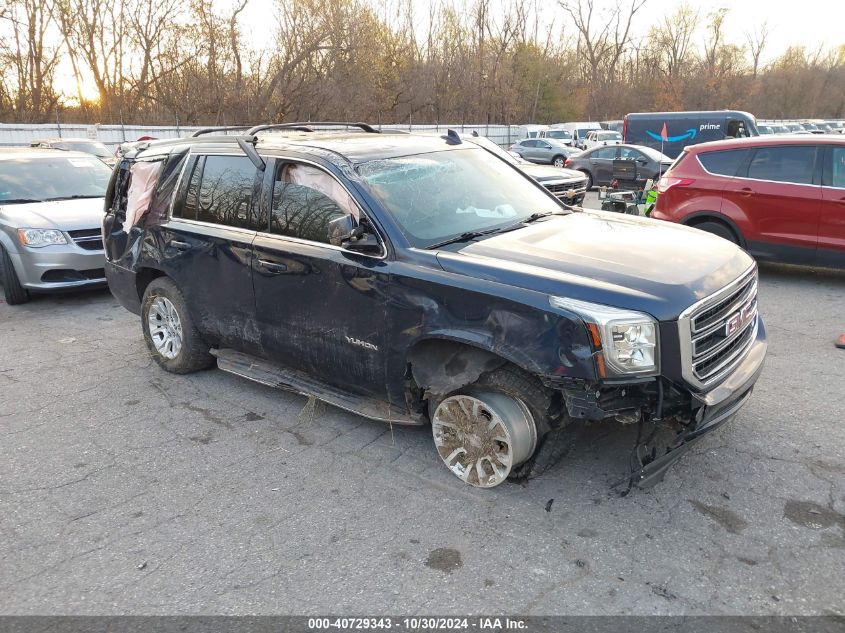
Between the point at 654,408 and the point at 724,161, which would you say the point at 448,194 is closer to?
the point at 654,408

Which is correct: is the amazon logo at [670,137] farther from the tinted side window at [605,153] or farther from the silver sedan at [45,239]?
the silver sedan at [45,239]

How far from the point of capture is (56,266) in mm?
7613

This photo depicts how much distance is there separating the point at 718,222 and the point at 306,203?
6116 millimetres

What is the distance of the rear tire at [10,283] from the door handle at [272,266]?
4.96m

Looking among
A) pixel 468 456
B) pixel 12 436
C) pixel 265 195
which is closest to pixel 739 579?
pixel 468 456

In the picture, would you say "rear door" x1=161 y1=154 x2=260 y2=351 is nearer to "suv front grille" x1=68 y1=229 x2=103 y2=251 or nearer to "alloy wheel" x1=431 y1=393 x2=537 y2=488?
"alloy wheel" x1=431 y1=393 x2=537 y2=488

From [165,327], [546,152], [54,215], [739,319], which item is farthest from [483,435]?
[546,152]

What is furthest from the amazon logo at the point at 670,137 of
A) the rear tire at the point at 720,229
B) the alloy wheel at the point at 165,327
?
the alloy wheel at the point at 165,327

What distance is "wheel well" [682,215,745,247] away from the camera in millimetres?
8156

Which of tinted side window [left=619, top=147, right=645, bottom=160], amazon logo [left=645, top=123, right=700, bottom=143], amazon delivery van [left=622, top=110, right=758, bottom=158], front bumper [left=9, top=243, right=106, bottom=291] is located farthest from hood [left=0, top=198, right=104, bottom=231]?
amazon logo [left=645, top=123, right=700, bottom=143]

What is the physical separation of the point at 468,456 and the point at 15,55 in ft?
122

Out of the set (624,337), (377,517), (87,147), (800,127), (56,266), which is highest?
(800,127)

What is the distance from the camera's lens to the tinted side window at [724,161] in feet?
27.0

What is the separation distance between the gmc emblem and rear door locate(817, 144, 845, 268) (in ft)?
14.4
